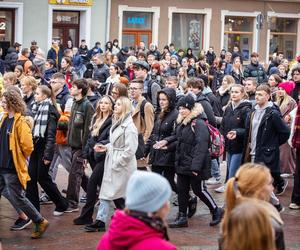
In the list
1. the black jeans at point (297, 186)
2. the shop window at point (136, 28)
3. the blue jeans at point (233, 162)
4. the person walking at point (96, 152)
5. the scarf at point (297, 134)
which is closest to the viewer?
the person walking at point (96, 152)

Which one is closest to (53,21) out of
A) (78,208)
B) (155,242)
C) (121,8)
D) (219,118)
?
(121,8)

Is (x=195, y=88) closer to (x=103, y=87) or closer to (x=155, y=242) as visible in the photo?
(x=103, y=87)

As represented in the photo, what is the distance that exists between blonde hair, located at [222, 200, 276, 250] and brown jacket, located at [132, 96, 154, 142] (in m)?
6.41

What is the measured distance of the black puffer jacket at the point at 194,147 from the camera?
10195 mm

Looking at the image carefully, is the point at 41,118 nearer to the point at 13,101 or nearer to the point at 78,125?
the point at 78,125

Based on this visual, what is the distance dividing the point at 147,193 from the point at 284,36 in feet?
122

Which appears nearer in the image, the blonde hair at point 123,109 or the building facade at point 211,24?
the blonde hair at point 123,109

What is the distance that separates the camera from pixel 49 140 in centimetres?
1041

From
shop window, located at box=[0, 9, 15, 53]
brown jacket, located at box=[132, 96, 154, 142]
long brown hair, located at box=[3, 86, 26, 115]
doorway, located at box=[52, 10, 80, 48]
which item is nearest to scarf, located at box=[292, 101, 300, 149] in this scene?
brown jacket, located at box=[132, 96, 154, 142]

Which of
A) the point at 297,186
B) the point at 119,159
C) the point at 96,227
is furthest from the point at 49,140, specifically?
the point at 297,186

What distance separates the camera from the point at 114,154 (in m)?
9.90

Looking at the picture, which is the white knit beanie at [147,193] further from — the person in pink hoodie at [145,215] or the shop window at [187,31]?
the shop window at [187,31]

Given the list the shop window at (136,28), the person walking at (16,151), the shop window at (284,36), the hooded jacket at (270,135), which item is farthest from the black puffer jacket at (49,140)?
the shop window at (284,36)

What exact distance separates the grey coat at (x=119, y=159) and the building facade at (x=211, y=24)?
82.5ft
